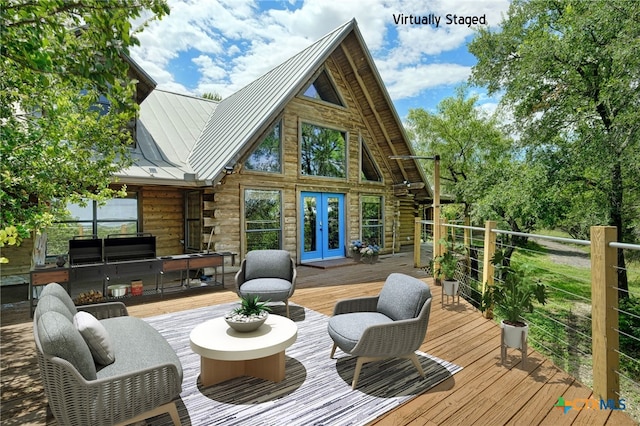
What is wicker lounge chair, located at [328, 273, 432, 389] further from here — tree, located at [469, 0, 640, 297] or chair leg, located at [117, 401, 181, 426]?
tree, located at [469, 0, 640, 297]

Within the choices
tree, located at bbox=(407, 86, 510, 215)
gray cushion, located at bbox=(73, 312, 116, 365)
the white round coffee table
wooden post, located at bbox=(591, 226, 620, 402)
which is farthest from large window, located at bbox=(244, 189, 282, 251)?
tree, located at bbox=(407, 86, 510, 215)

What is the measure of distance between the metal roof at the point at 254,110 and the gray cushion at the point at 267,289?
298 cm

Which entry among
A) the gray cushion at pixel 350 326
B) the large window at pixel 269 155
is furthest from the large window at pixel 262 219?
the gray cushion at pixel 350 326

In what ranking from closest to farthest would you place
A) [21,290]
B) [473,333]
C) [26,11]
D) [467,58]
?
[26,11] < [473,333] < [21,290] < [467,58]

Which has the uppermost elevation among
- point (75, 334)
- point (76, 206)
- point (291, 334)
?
point (76, 206)

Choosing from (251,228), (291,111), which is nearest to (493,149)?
(291,111)

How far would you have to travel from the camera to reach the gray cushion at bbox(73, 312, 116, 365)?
7.52 feet

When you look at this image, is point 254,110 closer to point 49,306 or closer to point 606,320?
point 49,306

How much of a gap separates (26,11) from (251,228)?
6907mm

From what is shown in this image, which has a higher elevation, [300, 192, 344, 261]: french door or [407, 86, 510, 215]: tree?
[407, 86, 510, 215]: tree

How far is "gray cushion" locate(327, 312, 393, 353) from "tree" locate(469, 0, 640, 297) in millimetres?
7204

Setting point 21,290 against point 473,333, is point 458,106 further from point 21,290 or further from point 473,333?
point 21,290

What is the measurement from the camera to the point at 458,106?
17906mm

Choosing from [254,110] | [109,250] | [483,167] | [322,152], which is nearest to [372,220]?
[322,152]
